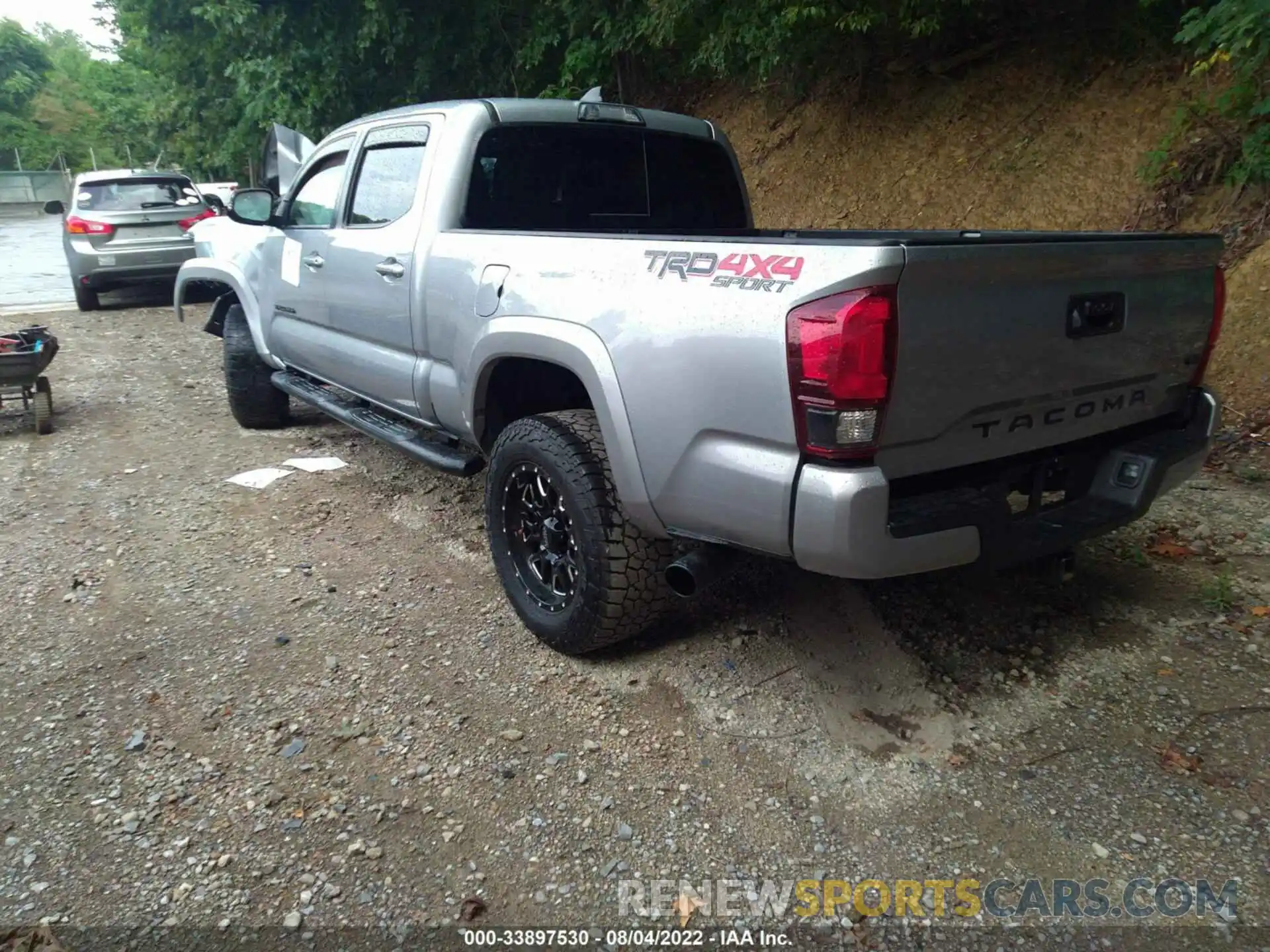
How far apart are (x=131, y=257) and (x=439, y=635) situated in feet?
32.5

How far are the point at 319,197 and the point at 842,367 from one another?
12.3ft

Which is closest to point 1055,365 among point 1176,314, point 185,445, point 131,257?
point 1176,314

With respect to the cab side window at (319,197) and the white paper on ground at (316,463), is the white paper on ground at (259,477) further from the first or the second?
the cab side window at (319,197)

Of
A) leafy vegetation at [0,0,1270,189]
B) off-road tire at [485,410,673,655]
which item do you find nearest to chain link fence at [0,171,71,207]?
leafy vegetation at [0,0,1270,189]

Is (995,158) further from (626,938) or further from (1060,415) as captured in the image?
(626,938)

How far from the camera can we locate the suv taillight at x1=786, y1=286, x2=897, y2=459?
7.36ft

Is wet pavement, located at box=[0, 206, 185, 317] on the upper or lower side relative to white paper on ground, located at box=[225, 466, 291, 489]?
lower

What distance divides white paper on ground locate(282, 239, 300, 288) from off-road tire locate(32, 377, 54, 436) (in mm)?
2183

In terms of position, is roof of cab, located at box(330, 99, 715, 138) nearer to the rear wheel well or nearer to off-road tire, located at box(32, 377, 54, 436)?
the rear wheel well

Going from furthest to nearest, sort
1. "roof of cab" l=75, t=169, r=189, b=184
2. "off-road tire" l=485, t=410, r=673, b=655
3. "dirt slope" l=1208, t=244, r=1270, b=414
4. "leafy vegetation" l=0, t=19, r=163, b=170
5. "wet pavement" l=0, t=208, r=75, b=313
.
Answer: "leafy vegetation" l=0, t=19, r=163, b=170, "wet pavement" l=0, t=208, r=75, b=313, "roof of cab" l=75, t=169, r=189, b=184, "dirt slope" l=1208, t=244, r=1270, b=414, "off-road tire" l=485, t=410, r=673, b=655

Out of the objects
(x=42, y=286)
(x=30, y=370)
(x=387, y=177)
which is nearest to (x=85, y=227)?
(x=42, y=286)

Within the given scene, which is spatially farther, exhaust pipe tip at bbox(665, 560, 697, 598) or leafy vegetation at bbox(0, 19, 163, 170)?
leafy vegetation at bbox(0, 19, 163, 170)

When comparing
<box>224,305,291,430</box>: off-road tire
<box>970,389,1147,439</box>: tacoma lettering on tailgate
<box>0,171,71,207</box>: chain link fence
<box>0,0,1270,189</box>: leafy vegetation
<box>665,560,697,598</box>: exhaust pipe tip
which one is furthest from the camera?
<box>0,171,71,207</box>: chain link fence

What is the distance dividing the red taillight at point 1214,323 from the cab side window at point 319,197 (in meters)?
3.94
